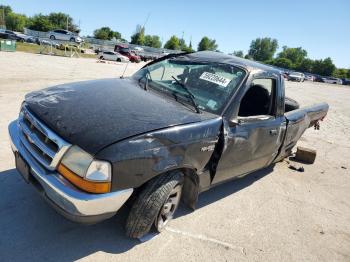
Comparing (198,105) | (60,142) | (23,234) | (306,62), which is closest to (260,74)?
(198,105)

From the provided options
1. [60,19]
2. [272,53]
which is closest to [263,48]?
[272,53]

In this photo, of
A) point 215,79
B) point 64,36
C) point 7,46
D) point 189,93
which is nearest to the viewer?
point 189,93

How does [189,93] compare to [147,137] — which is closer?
[147,137]

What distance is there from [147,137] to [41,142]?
904 mm

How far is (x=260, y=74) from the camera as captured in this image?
376 cm

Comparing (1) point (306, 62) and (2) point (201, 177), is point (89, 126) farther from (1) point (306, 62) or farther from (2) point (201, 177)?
(1) point (306, 62)

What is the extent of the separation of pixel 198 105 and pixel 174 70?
878 mm

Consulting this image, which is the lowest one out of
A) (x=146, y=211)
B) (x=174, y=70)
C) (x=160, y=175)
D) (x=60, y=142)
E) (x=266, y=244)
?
(x=266, y=244)

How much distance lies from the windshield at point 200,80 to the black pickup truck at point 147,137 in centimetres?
1

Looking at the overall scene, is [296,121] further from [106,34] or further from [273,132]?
[106,34]

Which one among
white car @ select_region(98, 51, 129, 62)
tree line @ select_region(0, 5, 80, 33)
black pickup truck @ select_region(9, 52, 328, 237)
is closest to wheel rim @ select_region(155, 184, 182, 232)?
black pickup truck @ select_region(9, 52, 328, 237)

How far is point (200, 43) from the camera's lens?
110250mm

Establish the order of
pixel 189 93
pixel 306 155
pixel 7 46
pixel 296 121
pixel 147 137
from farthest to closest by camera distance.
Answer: pixel 7 46 < pixel 306 155 < pixel 296 121 < pixel 189 93 < pixel 147 137

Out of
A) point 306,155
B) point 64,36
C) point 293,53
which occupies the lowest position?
point 306,155
